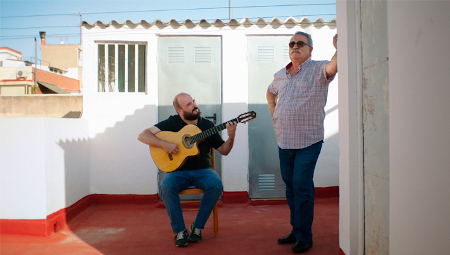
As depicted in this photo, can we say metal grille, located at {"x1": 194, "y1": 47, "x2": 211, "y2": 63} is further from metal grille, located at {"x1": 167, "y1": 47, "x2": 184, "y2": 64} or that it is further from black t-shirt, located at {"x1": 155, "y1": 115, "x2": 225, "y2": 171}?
black t-shirt, located at {"x1": 155, "y1": 115, "x2": 225, "y2": 171}

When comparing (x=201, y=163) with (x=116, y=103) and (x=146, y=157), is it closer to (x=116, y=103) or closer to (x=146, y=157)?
(x=146, y=157)

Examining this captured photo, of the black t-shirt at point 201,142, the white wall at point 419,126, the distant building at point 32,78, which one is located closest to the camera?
the white wall at point 419,126

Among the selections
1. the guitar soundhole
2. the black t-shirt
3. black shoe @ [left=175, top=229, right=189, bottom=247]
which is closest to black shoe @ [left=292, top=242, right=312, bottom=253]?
black shoe @ [left=175, top=229, right=189, bottom=247]

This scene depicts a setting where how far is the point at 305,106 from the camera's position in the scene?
100.0 inches

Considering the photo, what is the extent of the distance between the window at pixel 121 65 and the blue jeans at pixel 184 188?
2.06 m

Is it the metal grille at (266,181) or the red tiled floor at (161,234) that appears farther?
the metal grille at (266,181)

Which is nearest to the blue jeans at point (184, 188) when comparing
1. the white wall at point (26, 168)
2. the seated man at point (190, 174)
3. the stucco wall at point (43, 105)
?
the seated man at point (190, 174)

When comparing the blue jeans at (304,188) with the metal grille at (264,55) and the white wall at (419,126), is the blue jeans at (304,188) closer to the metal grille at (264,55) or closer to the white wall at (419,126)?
the white wall at (419,126)

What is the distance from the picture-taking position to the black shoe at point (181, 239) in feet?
9.11

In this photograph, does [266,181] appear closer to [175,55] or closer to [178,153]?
[178,153]

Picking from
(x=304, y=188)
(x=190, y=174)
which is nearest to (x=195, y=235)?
(x=190, y=174)

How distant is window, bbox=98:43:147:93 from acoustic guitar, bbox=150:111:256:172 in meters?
1.72

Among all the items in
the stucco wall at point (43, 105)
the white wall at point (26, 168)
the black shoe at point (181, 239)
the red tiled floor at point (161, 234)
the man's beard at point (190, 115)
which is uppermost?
the stucco wall at point (43, 105)

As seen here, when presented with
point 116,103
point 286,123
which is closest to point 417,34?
point 286,123
